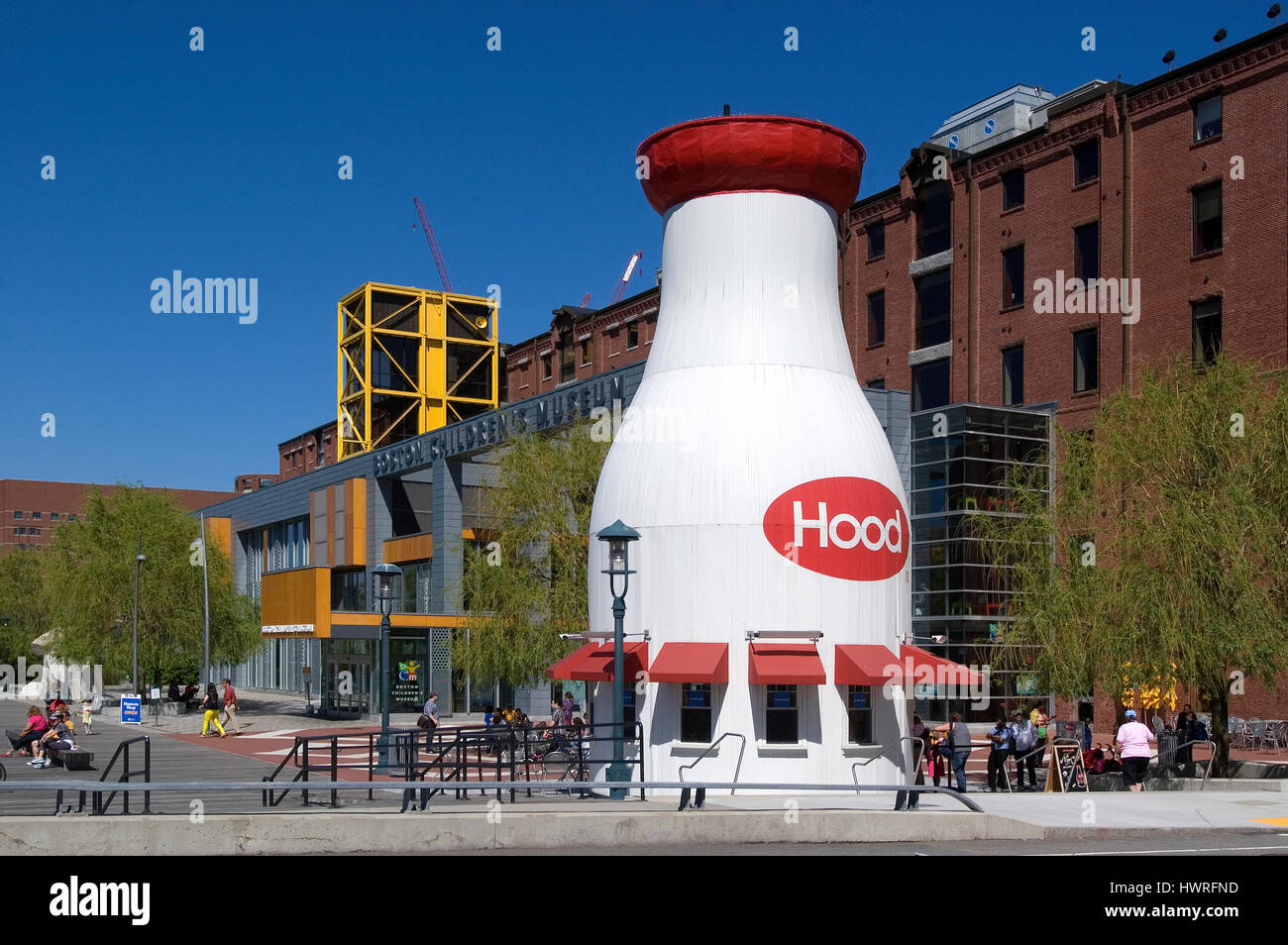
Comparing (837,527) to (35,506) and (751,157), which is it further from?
(35,506)

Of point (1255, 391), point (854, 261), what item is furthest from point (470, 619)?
point (854, 261)

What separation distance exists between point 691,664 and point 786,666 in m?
1.47

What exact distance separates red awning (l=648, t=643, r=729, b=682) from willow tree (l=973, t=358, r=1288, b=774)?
27.1 feet

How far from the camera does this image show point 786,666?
21609 millimetres

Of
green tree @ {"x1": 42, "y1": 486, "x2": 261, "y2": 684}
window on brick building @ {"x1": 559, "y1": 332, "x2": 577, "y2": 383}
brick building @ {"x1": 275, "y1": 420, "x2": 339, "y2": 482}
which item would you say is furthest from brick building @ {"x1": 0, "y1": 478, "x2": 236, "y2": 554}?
green tree @ {"x1": 42, "y1": 486, "x2": 261, "y2": 684}

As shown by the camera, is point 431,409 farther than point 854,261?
Yes

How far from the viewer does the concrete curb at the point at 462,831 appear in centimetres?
1467

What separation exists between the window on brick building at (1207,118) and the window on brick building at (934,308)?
36.3 feet

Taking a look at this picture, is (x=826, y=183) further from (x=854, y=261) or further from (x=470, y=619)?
(x=854, y=261)

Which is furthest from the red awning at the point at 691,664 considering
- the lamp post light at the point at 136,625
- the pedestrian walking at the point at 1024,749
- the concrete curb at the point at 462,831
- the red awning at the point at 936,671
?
the lamp post light at the point at 136,625

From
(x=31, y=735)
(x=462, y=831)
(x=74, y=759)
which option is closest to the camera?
(x=462, y=831)

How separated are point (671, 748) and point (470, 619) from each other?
50.8 feet

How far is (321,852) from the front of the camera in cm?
1506

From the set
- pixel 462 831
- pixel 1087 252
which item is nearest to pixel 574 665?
pixel 462 831
